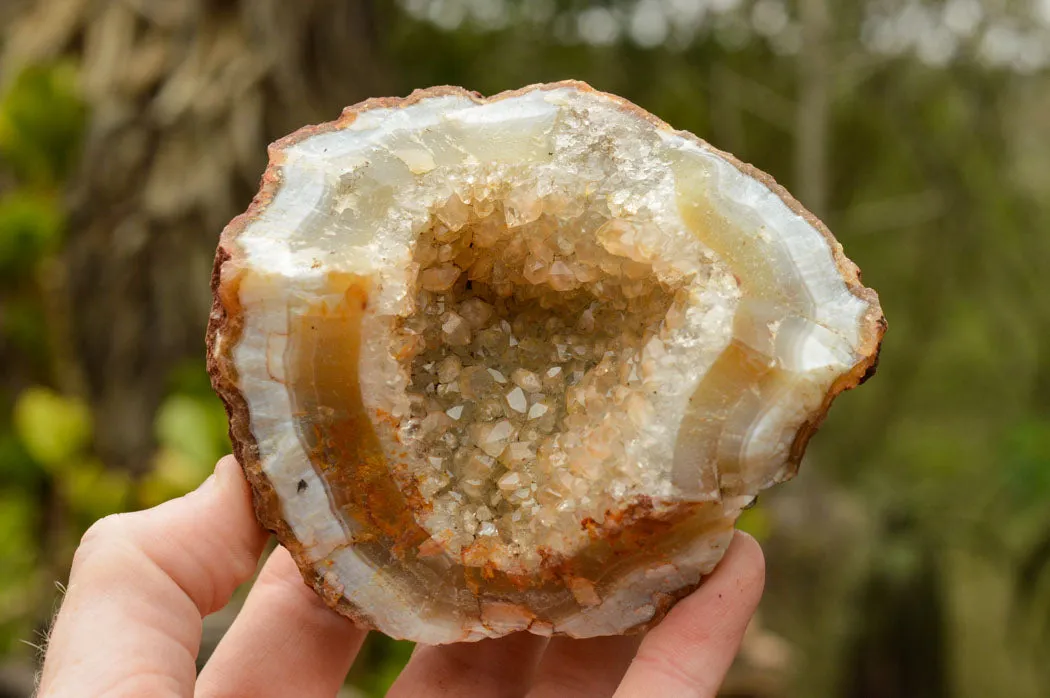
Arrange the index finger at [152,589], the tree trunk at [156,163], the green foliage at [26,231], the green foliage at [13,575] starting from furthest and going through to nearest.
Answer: the tree trunk at [156,163] < the green foliage at [26,231] < the green foliage at [13,575] < the index finger at [152,589]

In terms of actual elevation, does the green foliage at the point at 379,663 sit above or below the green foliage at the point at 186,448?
below

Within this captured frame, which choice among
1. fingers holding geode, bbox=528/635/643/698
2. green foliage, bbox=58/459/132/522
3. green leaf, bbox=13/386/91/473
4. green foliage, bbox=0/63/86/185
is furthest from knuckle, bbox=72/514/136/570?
green foliage, bbox=0/63/86/185

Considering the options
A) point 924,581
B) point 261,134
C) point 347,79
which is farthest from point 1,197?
point 924,581

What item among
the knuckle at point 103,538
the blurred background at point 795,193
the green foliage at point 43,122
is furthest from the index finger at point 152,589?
the green foliage at point 43,122

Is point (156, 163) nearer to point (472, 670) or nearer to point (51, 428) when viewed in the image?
point (51, 428)

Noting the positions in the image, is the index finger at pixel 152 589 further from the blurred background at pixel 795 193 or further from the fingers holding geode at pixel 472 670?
the blurred background at pixel 795 193

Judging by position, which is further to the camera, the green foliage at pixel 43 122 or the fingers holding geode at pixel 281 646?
the green foliage at pixel 43 122

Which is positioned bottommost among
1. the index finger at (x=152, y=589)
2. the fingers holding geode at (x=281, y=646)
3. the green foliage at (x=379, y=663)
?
the green foliage at (x=379, y=663)

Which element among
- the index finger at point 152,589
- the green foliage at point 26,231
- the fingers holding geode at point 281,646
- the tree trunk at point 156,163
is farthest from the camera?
the tree trunk at point 156,163

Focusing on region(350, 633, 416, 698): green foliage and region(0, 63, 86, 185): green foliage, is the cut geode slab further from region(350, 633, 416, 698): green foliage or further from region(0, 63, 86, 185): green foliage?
region(0, 63, 86, 185): green foliage
